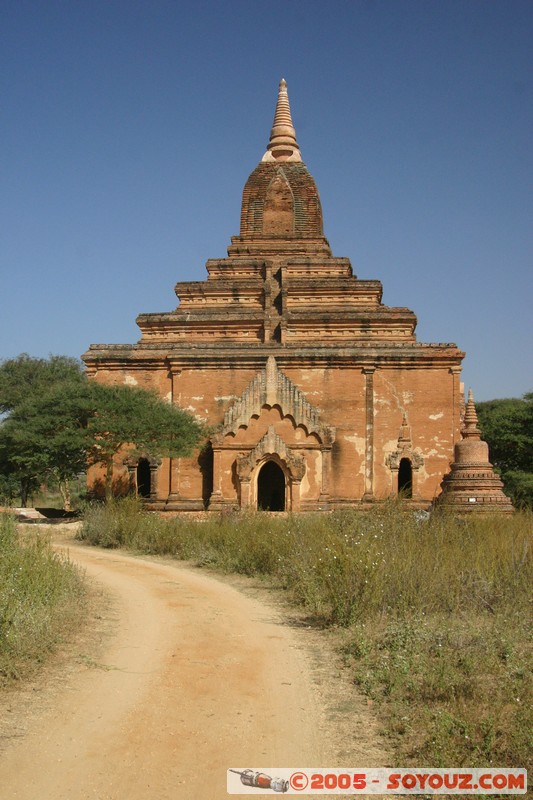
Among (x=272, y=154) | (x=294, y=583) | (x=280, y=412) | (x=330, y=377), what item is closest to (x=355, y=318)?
(x=330, y=377)

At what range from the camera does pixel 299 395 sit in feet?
74.6

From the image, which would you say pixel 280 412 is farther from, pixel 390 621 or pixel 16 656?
pixel 16 656

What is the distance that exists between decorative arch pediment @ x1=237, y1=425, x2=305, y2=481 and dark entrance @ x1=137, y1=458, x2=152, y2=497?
3422 millimetres

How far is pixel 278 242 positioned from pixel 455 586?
20.9m

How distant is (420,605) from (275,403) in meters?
13.8

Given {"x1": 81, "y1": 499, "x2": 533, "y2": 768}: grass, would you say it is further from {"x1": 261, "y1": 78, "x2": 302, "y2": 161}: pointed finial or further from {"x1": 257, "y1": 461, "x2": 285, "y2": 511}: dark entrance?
{"x1": 261, "y1": 78, "x2": 302, "y2": 161}: pointed finial

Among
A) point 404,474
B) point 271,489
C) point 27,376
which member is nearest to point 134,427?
point 271,489

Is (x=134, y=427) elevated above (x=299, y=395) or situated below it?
below

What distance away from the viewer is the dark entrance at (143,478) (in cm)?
2417

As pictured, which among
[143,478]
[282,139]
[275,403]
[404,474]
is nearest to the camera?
[275,403]

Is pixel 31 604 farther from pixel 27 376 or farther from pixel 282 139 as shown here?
pixel 27 376

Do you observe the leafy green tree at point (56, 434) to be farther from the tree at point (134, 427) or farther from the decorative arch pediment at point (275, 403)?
the decorative arch pediment at point (275, 403)

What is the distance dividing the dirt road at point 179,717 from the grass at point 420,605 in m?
0.43

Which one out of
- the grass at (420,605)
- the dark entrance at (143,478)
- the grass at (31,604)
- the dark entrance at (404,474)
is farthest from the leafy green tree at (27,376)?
the grass at (31,604)
